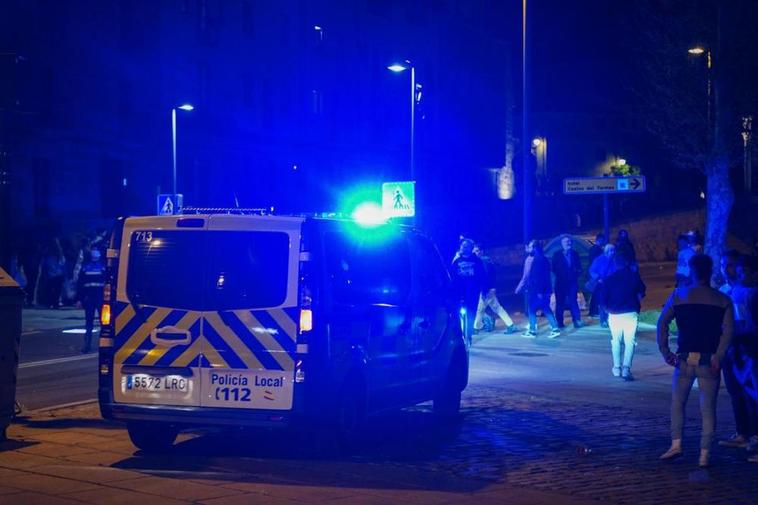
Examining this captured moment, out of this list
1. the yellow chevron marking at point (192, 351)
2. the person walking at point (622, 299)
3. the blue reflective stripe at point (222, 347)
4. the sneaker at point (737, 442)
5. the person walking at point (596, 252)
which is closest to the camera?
the blue reflective stripe at point (222, 347)

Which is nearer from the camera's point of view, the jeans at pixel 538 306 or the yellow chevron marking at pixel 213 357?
the yellow chevron marking at pixel 213 357

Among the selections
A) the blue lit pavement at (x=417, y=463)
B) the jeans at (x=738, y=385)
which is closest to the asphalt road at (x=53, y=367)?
the blue lit pavement at (x=417, y=463)

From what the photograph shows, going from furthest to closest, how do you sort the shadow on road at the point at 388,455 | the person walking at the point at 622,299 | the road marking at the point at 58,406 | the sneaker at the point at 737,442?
the person walking at the point at 622,299 → the road marking at the point at 58,406 → the sneaker at the point at 737,442 → the shadow on road at the point at 388,455

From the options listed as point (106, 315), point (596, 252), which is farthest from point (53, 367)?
point (596, 252)

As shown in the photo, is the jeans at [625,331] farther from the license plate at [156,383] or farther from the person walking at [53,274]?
the person walking at [53,274]

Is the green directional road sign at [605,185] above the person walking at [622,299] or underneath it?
above

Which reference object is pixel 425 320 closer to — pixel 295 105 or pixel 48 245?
pixel 48 245

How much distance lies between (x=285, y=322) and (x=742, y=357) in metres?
3.82

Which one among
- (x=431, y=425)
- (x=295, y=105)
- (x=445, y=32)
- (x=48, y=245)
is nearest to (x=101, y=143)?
(x=295, y=105)

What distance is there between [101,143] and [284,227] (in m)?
41.6

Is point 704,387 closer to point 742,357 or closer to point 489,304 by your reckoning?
point 742,357

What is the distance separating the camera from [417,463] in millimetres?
9742

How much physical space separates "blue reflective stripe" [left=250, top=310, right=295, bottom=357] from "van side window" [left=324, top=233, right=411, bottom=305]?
1.82 feet

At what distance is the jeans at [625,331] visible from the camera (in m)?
15.0
